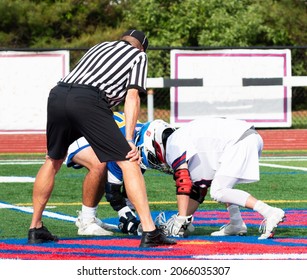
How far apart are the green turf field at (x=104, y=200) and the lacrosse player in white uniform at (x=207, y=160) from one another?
0.44m

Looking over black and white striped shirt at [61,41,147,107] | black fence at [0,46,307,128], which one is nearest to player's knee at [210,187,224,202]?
black and white striped shirt at [61,41,147,107]

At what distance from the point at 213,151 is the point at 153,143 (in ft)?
1.50

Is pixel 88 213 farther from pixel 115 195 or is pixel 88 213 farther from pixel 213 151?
pixel 213 151

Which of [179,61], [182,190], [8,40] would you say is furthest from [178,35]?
[182,190]

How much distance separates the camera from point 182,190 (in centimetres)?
750

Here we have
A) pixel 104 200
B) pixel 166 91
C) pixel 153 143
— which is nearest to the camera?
pixel 153 143

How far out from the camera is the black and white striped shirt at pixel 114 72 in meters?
7.29

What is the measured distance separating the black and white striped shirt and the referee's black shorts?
0.08m

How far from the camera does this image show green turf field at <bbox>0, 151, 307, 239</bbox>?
8.41 meters

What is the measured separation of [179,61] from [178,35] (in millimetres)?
12625

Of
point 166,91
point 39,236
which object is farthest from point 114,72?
point 166,91

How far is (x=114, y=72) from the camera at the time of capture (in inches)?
287

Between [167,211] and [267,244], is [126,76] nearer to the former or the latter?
[267,244]

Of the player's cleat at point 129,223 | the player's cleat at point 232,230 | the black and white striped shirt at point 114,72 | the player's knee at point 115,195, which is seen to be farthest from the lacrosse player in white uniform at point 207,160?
the player's knee at point 115,195
